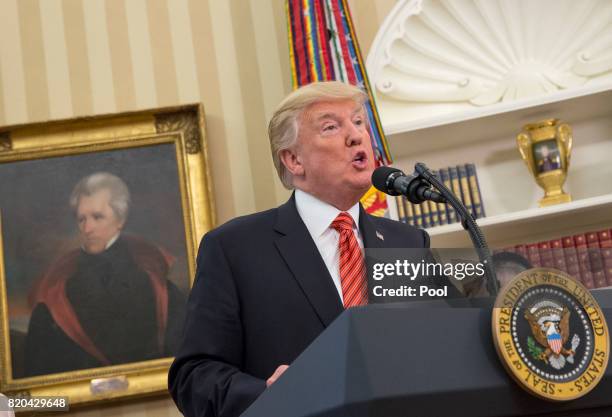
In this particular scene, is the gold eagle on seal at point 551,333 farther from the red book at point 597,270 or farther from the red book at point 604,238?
the red book at point 604,238

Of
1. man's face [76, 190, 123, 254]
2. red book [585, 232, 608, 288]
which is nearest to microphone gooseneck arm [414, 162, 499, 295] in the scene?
red book [585, 232, 608, 288]

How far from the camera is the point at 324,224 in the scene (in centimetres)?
203

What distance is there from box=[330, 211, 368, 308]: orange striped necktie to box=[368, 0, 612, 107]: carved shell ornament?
1.91m

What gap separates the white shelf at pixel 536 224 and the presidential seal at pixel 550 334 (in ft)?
8.09

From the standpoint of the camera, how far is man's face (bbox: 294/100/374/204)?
2.06 m

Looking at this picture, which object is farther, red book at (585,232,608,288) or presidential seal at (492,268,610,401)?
red book at (585,232,608,288)

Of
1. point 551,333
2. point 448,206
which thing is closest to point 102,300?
point 448,206

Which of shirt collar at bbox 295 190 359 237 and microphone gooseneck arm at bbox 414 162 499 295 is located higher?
shirt collar at bbox 295 190 359 237

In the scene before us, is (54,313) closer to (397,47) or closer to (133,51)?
(133,51)

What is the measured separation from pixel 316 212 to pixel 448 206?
1708 millimetres

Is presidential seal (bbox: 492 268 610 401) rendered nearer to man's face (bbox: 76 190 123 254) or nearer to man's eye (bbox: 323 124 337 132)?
man's eye (bbox: 323 124 337 132)

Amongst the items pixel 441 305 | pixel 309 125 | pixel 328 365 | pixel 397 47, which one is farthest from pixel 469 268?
pixel 397 47

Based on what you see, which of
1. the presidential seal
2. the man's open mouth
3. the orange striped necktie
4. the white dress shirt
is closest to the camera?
the presidential seal

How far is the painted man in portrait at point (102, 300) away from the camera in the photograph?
12.2 ft
